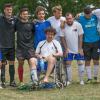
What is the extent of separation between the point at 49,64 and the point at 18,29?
1248 millimetres

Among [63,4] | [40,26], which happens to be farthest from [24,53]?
[63,4]

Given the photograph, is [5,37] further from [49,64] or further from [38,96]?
[38,96]

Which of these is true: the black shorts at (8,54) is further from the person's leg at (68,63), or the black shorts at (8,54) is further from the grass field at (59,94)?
the person's leg at (68,63)

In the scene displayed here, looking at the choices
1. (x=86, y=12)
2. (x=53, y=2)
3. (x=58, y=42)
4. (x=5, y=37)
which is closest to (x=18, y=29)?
(x=5, y=37)

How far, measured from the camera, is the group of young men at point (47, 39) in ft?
33.9

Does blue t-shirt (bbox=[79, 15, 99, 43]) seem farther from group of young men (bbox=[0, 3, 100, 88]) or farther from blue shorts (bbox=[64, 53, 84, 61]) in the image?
blue shorts (bbox=[64, 53, 84, 61])

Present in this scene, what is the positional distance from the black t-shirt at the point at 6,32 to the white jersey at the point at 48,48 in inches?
28.0

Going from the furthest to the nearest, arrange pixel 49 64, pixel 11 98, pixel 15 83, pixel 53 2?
pixel 53 2, pixel 15 83, pixel 49 64, pixel 11 98

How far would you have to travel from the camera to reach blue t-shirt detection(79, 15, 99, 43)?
1100 cm

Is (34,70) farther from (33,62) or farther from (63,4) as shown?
(63,4)

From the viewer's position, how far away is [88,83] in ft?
36.2

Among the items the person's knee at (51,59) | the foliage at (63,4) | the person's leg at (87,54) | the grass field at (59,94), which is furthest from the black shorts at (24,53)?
the foliage at (63,4)

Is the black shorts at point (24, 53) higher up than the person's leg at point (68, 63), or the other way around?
the black shorts at point (24, 53)

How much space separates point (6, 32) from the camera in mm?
10453
